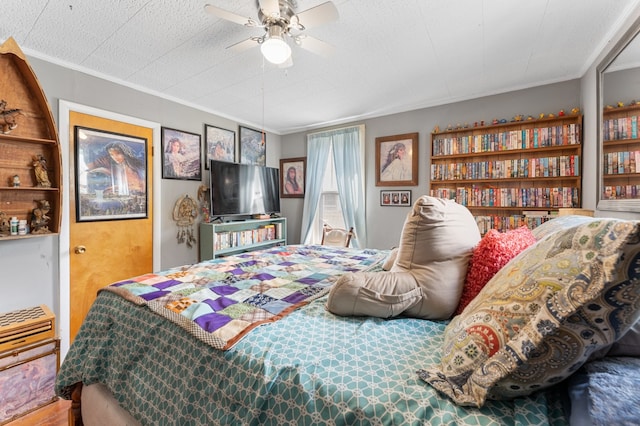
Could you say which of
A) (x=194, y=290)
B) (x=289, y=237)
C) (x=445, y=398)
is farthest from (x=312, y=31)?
(x=289, y=237)

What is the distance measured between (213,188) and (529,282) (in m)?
A: 3.28

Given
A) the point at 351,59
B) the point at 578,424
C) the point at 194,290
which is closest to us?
the point at 578,424

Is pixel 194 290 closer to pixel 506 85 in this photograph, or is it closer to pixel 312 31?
pixel 312 31

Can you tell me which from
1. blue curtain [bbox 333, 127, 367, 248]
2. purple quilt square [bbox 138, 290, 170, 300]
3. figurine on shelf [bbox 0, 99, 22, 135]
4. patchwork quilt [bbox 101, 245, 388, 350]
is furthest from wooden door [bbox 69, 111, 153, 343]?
blue curtain [bbox 333, 127, 367, 248]

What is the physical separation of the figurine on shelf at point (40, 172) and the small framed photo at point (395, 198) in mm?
3470

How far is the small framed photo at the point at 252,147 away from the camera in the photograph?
13.3ft

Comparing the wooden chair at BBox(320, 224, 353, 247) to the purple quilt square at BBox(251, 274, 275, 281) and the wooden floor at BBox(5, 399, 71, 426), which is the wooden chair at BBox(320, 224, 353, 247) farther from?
the wooden floor at BBox(5, 399, 71, 426)

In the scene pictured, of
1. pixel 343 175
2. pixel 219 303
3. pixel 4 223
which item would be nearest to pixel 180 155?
pixel 4 223

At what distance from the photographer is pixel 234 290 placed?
146 centimetres

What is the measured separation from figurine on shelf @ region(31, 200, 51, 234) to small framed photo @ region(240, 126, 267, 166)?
220cm

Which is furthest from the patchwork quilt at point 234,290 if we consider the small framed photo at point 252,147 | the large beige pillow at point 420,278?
the small framed photo at point 252,147

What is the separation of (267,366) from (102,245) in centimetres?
270

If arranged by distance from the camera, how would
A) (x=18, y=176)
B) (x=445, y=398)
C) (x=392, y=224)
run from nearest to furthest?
1. (x=445, y=398)
2. (x=18, y=176)
3. (x=392, y=224)

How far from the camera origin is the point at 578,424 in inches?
20.1
